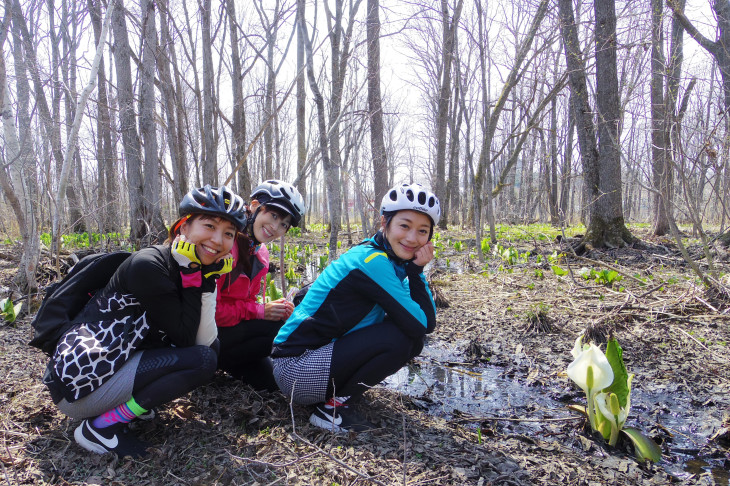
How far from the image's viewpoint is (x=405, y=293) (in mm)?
2076

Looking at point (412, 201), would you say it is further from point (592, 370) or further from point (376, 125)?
point (376, 125)

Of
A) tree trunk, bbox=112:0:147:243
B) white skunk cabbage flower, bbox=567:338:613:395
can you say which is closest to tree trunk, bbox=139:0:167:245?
tree trunk, bbox=112:0:147:243

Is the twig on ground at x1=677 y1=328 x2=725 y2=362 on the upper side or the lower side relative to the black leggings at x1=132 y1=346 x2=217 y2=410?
lower

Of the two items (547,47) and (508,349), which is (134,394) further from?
(547,47)

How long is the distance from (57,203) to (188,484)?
2.69m

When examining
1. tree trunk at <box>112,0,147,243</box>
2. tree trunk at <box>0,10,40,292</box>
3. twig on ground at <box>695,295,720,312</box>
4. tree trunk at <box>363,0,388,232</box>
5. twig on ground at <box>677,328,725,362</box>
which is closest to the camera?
twig on ground at <box>677,328,725,362</box>

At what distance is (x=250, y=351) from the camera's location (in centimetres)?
254

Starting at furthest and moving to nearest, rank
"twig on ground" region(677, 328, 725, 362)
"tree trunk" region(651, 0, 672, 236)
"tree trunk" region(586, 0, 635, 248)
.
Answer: "tree trunk" region(586, 0, 635, 248), "tree trunk" region(651, 0, 672, 236), "twig on ground" region(677, 328, 725, 362)

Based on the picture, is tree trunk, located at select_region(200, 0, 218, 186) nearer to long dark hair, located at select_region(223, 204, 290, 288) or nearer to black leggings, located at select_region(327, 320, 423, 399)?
long dark hair, located at select_region(223, 204, 290, 288)

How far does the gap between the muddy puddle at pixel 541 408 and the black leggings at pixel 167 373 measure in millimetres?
1251

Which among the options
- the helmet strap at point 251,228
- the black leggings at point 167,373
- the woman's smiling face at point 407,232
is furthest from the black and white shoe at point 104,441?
the woman's smiling face at point 407,232

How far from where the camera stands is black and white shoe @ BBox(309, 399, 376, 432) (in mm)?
2082

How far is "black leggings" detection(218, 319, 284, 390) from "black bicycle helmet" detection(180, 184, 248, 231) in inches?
30.9

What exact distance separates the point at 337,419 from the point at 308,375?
0.26 meters
